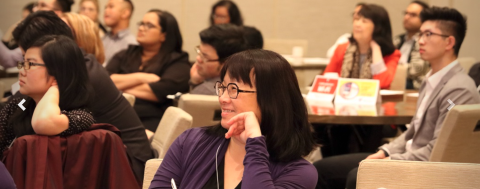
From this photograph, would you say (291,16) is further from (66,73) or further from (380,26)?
(66,73)

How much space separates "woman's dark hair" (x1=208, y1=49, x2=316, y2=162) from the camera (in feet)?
6.12

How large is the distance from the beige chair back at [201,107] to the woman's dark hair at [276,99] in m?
1.13

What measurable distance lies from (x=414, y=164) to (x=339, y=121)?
5.04ft

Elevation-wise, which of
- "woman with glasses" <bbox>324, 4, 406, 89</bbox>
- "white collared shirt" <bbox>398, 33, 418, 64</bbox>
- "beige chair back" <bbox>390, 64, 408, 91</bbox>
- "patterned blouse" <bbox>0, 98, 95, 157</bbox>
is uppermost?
"patterned blouse" <bbox>0, 98, 95, 157</bbox>

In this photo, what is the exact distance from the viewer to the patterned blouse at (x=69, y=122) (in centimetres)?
241

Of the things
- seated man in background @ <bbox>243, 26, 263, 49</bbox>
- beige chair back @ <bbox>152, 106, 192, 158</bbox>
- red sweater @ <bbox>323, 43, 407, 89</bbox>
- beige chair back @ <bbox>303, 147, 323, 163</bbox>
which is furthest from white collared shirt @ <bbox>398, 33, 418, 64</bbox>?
beige chair back @ <bbox>152, 106, 192, 158</bbox>

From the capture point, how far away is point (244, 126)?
1.87 meters

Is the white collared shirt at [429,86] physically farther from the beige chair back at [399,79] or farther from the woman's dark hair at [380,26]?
the beige chair back at [399,79]

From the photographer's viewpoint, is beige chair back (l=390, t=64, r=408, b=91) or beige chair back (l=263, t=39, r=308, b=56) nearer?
beige chair back (l=390, t=64, r=408, b=91)

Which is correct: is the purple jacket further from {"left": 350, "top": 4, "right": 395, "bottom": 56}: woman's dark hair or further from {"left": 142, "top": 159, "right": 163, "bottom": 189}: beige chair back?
{"left": 350, "top": 4, "right": 395, "bottom": 56}: woman's dark hair

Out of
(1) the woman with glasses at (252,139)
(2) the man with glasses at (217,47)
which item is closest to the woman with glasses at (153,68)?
(2) the man with glasses at (217,47)

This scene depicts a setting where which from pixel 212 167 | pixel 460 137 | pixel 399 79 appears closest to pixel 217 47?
pixel 460 137

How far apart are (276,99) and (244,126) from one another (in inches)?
5.0

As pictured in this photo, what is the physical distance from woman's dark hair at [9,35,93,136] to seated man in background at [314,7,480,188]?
1.38 m
